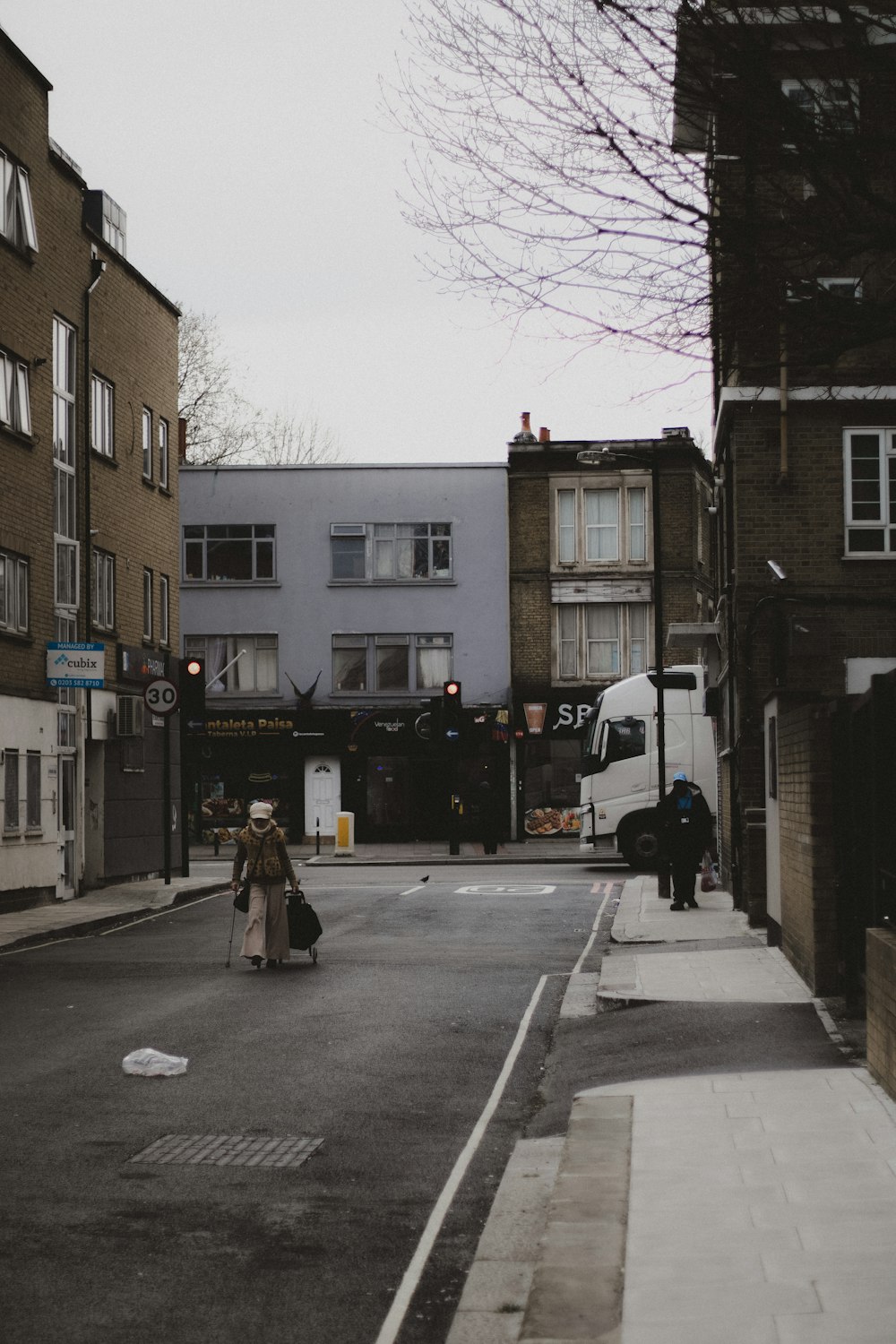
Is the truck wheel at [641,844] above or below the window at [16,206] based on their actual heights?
below

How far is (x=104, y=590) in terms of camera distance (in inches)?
1078

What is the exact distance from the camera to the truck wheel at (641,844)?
1270 inches

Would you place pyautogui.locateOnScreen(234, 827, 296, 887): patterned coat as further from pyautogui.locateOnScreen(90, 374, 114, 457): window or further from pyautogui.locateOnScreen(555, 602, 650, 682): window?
pyautogui.locateOnScreen(555, 602, 650, 682): window

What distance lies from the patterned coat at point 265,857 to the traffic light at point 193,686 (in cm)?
1031

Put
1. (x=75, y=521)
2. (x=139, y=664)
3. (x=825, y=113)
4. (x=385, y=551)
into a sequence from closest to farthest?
(x=825, y=113) → (x=75, y=521) → (x=139, y=664) → (x=385, y=551)

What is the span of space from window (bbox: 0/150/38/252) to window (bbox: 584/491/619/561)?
24.6 m

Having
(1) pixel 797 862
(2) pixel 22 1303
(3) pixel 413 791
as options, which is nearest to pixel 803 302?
(2) pixel 22 1303

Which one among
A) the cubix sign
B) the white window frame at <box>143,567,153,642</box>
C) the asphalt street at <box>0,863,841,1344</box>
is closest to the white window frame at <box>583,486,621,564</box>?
the white window frame at <box>143,567,153,642</box>

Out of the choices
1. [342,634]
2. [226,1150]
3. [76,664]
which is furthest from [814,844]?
[342,634]

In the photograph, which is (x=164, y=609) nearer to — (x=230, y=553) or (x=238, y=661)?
(x=238, y=661)

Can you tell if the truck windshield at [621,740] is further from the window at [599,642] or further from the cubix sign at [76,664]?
the window at [599,642]

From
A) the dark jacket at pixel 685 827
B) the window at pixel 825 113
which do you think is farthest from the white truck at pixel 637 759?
the window at pixel 825 113

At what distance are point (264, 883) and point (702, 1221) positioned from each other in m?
9.72

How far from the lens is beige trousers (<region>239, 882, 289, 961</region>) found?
15.4m
